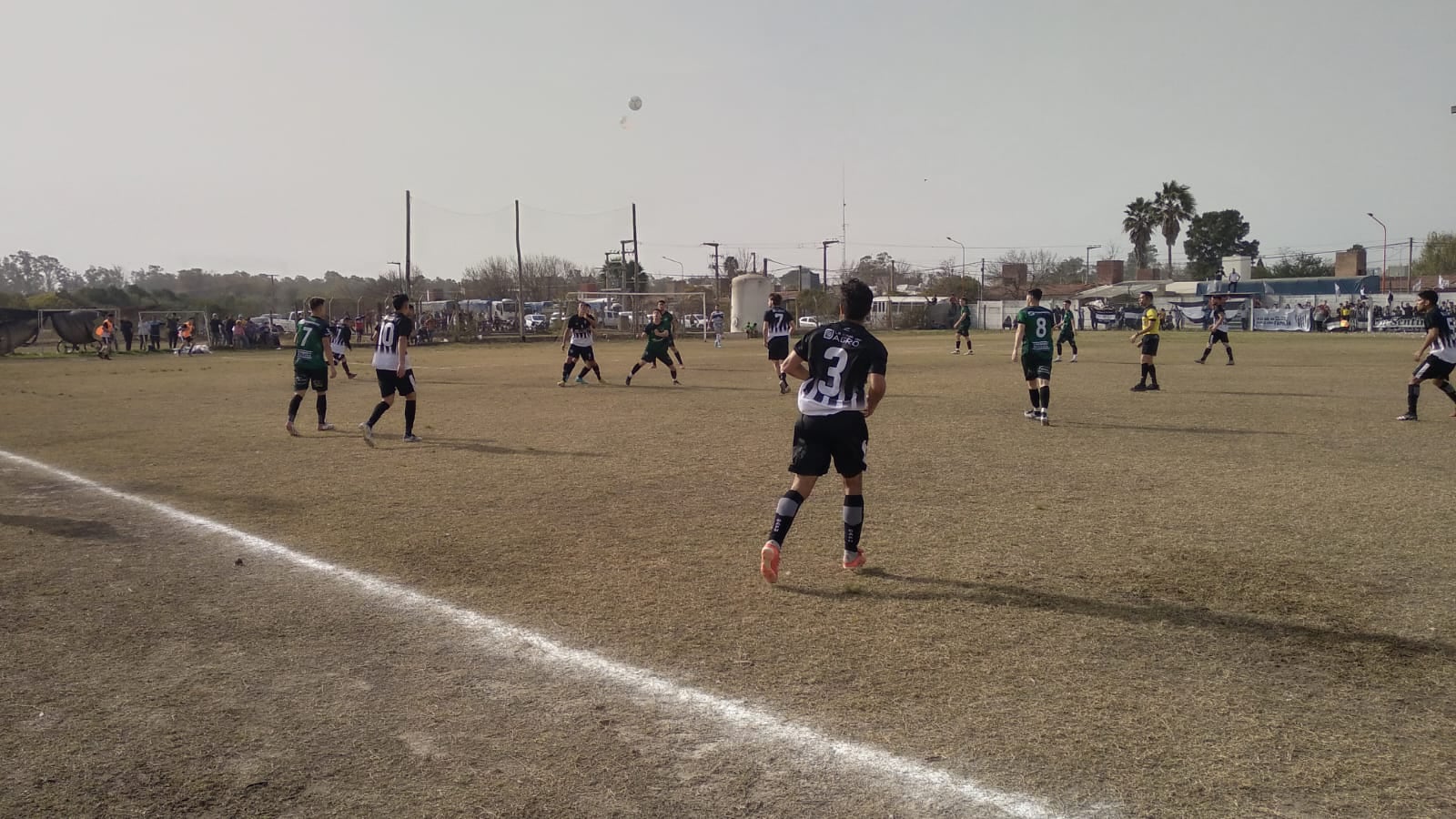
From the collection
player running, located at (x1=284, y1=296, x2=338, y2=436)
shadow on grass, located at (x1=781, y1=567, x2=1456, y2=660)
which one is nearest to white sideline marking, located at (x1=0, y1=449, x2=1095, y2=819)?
shadow on grass, located at (x1=781, y1=567, x2=1456, y2=660)

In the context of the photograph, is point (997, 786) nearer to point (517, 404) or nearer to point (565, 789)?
point (565, 789)

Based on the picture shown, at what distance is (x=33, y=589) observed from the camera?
612 cm

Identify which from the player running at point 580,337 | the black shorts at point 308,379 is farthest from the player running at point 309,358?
the player running at point 580,337

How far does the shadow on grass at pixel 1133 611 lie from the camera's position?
4895mm

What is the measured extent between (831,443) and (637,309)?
53.6m

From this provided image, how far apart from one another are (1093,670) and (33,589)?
640 centimetres

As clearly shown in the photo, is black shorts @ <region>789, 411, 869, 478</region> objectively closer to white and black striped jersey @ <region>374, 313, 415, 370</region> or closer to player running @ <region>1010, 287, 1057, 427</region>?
white and black striped jersey @ <region>374, 313, 415, 370</region>

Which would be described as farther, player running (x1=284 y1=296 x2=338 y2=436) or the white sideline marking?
player running (x1=284 y1=296 x2=338 y2=436)

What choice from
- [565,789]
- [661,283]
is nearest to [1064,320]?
[565,789]

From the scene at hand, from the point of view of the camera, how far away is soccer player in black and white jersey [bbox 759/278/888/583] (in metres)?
6.10

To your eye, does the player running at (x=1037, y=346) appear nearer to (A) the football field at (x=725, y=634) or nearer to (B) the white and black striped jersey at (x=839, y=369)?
(A) the football field at (x=725, y=634)

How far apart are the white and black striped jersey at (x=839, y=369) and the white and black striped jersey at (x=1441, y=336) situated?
11.1m

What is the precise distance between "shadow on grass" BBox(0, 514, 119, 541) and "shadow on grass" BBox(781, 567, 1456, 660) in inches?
223

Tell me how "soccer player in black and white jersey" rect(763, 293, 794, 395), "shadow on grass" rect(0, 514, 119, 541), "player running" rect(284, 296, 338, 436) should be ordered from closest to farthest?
"shadow on grass" rect(0, 514, 119, 541) → "player running" rect(284, 296, 338, 436) → "soccer player in black and white jersey" rect(763, 293, 794, 395)
